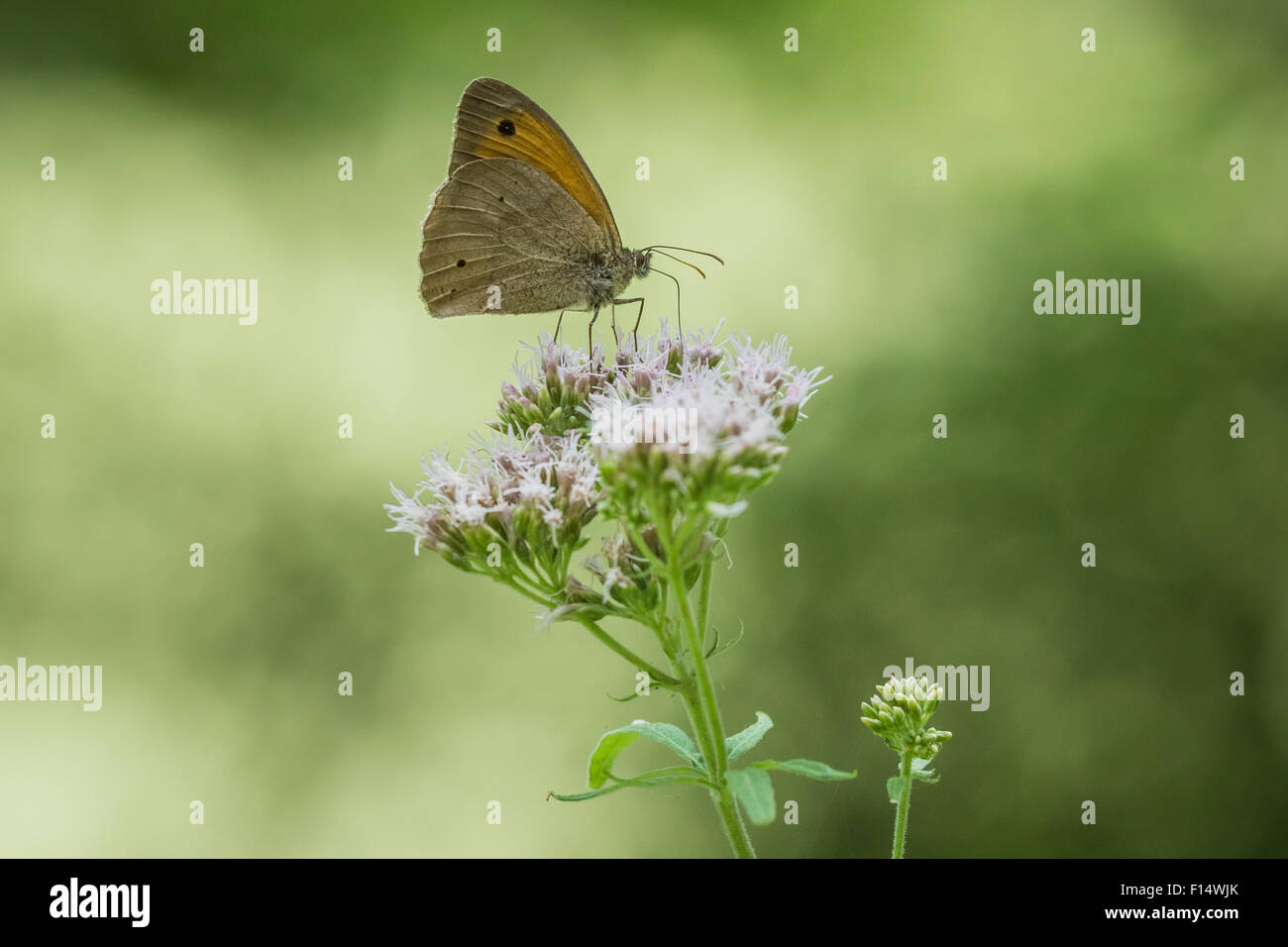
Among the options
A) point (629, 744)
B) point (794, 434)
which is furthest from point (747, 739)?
point (794, 434)

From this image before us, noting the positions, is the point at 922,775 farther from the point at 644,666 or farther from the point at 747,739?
the point at 644,666

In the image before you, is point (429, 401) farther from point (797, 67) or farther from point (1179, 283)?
point (1179, 283)

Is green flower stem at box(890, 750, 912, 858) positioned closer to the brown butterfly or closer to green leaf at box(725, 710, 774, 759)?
green leaf at box(725, 710, 774, 759)

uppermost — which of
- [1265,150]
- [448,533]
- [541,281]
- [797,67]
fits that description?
[797,67]

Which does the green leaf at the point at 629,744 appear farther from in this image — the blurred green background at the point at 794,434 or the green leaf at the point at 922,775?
the blurred green background at the point at 794,434

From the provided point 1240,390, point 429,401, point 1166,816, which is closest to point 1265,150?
point 1240,390

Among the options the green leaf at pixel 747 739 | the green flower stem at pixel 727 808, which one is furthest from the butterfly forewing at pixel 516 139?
the green flower stem at pixel 727 808
